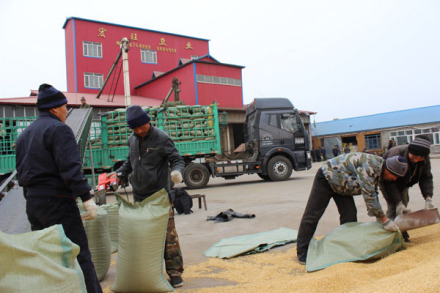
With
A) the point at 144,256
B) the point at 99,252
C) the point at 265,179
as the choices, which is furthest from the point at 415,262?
the point at 265,179

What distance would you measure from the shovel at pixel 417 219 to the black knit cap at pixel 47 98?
345 centimetres

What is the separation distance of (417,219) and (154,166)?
9.14 feet

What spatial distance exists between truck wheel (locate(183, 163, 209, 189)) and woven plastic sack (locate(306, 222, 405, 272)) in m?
9.39

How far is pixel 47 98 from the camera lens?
251 centimetres

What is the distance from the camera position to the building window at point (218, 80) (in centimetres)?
2491

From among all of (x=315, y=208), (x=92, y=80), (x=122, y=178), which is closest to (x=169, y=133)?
(x=122, y=178)

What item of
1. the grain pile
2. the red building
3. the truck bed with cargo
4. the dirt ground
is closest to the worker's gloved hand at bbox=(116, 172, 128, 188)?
the dirt ground

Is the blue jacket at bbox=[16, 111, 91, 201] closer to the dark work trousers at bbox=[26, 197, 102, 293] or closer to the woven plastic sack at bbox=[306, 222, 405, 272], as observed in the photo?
the dark work trousers at bbox=[26, 197, 102, 293]

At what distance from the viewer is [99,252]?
340cm

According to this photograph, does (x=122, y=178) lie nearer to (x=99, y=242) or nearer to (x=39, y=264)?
(x=99, y=242)

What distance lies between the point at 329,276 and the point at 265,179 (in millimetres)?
12001

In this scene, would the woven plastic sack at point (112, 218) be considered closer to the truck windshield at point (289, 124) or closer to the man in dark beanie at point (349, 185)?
the man in dark beanie at point (349, 185)

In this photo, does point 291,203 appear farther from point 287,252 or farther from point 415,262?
point 415,262

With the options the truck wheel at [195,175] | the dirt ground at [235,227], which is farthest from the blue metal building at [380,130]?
the dirt ground at [235,227]
